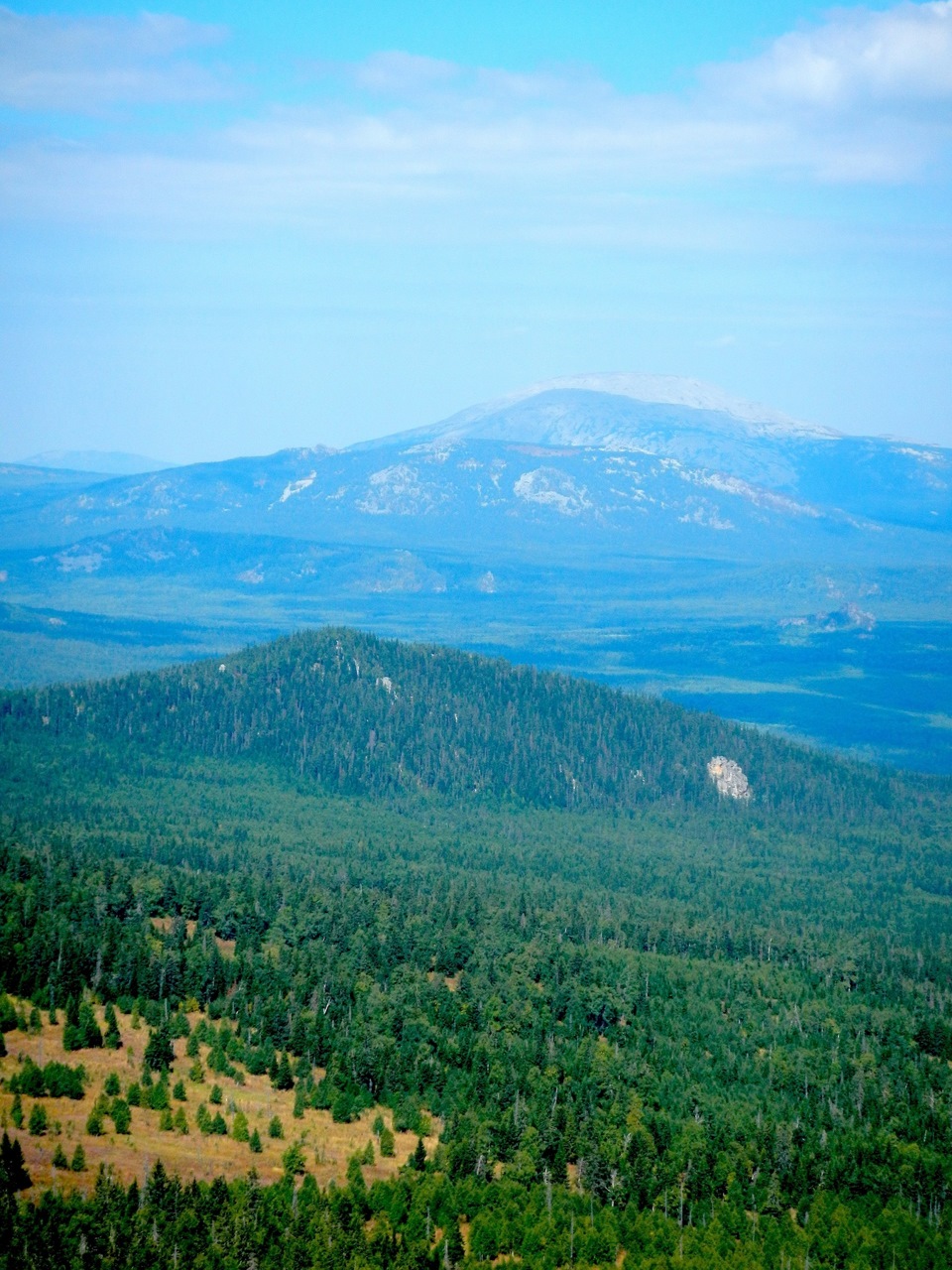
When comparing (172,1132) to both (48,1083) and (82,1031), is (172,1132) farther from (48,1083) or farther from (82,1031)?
(82,1031)

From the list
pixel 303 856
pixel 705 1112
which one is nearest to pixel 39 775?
pixel 303 856

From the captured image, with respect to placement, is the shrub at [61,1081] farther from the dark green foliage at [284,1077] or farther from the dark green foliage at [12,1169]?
the dark green foliage at [284,1077]

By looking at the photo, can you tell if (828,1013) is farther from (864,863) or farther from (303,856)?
(864,863)

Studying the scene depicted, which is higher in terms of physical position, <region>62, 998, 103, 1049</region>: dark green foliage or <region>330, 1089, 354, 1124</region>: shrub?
<region>62, 998, 103, 1049</region>: dark green foliage

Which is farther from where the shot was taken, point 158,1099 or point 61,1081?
point 158,1099

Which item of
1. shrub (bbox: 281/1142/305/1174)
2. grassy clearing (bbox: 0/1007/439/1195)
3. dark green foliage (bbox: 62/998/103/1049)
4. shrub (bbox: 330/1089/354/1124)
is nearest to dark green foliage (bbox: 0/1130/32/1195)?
grassy clearing (bbox: 0/1007/439/1195)

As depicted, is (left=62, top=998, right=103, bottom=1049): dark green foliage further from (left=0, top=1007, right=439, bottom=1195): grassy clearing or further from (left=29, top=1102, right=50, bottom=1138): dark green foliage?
(left=29, top=1102, right=50, bottom=1138): dark green foliage

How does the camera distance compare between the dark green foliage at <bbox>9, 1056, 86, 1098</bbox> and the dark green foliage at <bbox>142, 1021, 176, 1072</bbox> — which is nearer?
the dark green foliage at <bbox>9, 1056, 86, 1098</bbox>

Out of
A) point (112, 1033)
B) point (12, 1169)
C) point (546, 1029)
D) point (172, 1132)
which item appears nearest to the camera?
point (12, 1169)

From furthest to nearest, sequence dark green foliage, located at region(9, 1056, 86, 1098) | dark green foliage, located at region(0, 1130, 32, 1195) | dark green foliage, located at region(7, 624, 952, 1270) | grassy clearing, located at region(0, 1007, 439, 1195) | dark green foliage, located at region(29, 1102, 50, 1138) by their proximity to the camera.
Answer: dark green foliage, located at region(9, 1056, 86, 1098) → dark green foliage, located at region(7, 624, 952, 1270) → dark green foliage, located at region(29, 1102, 50, 1138) → grassy clearing, located at region(0, 1007, 439, 1195) → dark green foliage, located at region(0, 1130, 32, 1195)

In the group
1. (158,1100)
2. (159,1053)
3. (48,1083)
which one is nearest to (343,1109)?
(158,1100)
